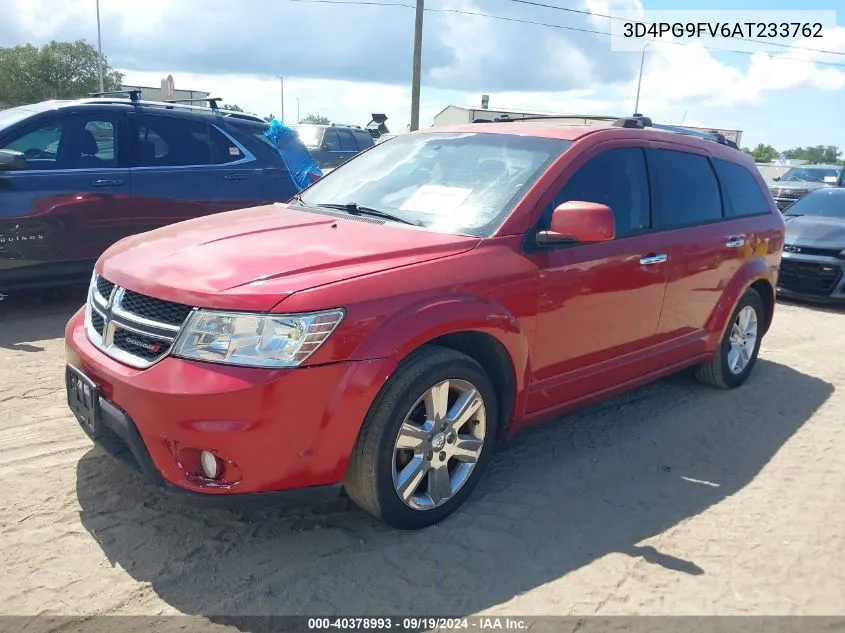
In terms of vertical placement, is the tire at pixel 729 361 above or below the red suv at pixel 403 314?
below

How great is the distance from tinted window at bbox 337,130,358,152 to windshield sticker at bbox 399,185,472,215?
48.1ft

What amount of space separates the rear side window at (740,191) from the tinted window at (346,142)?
13615 millimetres

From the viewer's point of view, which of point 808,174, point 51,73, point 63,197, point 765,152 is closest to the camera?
point 63,197

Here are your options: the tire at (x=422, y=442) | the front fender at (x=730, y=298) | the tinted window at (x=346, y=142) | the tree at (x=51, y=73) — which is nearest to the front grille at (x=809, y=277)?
the front fender at (x=730, y=298)

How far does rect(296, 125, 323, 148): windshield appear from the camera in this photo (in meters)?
17.5

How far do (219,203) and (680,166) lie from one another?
424 centimetres

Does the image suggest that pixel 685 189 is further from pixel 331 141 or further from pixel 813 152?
pixel 813 152

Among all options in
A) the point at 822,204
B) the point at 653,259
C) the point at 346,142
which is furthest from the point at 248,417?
the point at 346,142

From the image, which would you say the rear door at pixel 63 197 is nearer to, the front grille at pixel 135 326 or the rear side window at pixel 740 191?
the front grille at pixel 135 326

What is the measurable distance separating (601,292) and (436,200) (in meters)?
0.99

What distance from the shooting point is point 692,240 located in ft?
14.7

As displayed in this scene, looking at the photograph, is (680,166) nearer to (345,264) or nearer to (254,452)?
(345,264)

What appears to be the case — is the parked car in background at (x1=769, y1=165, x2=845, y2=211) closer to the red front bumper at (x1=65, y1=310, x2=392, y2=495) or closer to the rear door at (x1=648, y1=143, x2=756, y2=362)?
the rear door at (x1=648, y1=143, x2=756, y2=362)

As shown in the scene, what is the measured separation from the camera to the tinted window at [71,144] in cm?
597
